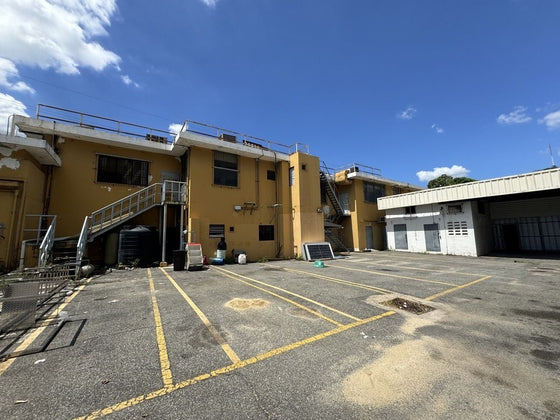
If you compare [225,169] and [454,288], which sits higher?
[225,169]

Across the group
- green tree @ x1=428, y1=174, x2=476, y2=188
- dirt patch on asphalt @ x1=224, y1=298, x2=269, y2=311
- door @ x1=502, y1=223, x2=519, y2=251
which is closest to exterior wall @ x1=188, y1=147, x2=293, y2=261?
dirt patch on asphalt @ x1=224, y1=298, x2=269, y2=311

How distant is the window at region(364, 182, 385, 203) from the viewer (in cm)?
2385

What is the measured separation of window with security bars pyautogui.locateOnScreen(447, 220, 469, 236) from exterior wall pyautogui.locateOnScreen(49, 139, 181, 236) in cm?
2344

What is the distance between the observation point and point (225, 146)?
49.6ft

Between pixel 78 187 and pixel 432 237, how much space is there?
25366 millimetres

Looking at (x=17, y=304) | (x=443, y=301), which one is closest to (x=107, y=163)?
(x=17, y=304)

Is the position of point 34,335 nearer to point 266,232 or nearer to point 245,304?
point 245,304

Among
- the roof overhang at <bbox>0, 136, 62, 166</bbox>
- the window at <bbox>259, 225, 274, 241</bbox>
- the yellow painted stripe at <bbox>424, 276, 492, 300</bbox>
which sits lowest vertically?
the yellow painted stripe at <bbox>424, 276, 492, 300</bbox>

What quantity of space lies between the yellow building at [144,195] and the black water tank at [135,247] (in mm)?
46

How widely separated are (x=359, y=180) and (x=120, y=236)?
20.3m

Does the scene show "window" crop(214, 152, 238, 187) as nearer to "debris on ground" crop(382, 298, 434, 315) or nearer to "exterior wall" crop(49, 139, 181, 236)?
"exterior wall" crop(49, 139, 181, 236)

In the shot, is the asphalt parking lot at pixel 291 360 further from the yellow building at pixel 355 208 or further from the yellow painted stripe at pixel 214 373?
the yellow building at pixel 355 208

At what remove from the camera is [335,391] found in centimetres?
265

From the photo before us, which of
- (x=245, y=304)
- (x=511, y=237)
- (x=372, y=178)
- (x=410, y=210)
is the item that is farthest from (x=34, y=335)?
(x=511, y=237)
